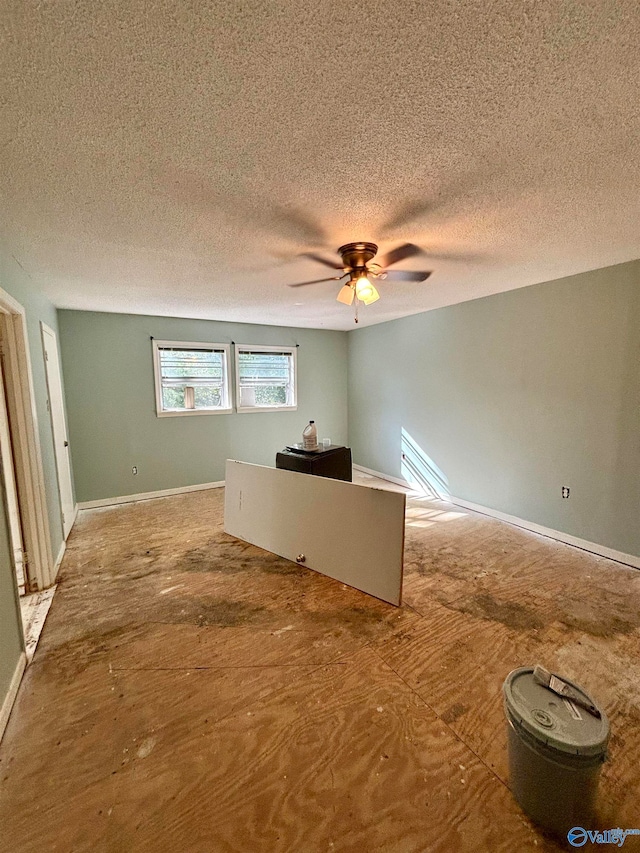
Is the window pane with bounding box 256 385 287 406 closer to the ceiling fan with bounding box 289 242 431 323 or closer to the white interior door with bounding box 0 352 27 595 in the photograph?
the ceiling fan with bounding box 289 242 431 323

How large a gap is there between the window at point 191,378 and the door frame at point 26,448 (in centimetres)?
220

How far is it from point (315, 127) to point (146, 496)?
15.3 feet

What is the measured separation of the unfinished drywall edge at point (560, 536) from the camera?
2922mm

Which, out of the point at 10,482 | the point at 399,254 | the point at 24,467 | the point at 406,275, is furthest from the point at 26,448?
the point at 406,275

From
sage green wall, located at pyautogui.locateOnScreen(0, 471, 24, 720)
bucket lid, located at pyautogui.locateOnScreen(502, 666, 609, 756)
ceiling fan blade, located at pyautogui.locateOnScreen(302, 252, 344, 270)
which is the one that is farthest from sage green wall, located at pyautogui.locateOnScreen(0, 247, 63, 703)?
bucket lid, located at pyautogui.locateOnScreen(502, 666, 609, 756)

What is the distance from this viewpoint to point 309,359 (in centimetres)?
591

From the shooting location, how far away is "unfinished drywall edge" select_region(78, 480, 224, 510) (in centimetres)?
444

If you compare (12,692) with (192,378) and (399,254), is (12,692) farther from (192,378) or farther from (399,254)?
(192,378)

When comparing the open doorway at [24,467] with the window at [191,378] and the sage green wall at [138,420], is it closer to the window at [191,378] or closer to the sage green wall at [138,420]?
the sage green wall at [138,420]

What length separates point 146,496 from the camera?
15.6 ft

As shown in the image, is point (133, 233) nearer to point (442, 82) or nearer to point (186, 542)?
point (442, 82)

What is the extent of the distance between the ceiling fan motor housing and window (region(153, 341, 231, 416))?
125 inches

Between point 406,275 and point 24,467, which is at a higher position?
point 406,275

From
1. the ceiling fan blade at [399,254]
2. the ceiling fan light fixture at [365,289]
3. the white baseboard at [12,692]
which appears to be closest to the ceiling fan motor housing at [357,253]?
the ceiling fan light fixture at [365,289]
